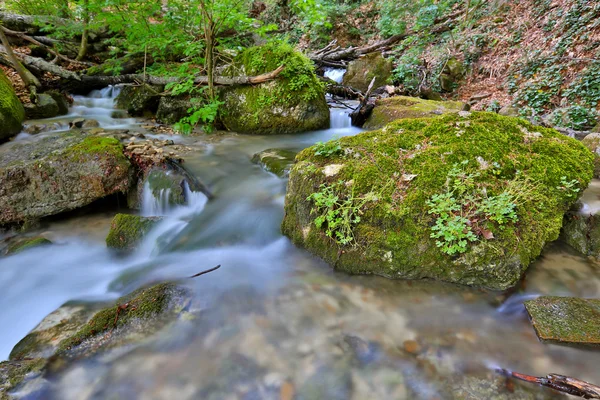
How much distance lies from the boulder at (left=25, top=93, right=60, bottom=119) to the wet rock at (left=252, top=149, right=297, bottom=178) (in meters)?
5.51

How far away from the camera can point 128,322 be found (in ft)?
8.15

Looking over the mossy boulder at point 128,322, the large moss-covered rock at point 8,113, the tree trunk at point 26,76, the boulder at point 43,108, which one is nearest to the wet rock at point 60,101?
the boulder at point 43,108

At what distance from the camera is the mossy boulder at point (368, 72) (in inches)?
387

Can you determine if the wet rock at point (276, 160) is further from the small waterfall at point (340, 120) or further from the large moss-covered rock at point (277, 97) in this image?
the small waterfall at point (340, 120)

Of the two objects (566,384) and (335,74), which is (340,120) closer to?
(335,74)

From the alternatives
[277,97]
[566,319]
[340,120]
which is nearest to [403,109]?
[340,120]

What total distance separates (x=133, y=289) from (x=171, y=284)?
552 mm

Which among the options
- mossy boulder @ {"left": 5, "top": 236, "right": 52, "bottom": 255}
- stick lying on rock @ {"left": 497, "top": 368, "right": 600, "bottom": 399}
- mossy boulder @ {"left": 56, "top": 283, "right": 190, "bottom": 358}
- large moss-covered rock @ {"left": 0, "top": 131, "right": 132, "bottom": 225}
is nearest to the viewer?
stick lying on rock @ {"left": 497, "top": 368, "right": 600, "bottom": 399}

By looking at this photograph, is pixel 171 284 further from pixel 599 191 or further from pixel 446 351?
pixel 599 191

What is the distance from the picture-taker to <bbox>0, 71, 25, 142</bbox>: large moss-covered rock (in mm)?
5641

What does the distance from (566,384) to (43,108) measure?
989 cm

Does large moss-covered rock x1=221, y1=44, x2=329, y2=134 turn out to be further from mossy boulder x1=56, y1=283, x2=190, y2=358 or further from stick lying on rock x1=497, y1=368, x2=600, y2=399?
stick lying on rock x1=497, y1=368, x2=600, y2=399

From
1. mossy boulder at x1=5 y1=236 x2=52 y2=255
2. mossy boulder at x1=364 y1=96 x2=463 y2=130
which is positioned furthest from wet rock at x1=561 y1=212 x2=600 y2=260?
mossy boulder at x1=5 y1=236 x2=52 y2=255

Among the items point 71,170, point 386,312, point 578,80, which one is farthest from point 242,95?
point 578,80
